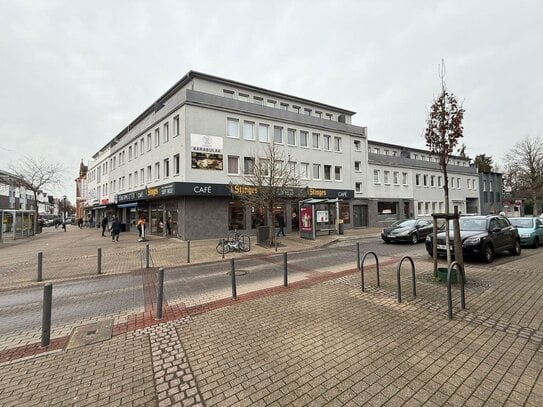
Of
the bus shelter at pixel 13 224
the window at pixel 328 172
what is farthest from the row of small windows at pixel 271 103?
the bus shelter at pixel 13 224

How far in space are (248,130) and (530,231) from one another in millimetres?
18793

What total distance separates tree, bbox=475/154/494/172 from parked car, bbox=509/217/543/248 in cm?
5775

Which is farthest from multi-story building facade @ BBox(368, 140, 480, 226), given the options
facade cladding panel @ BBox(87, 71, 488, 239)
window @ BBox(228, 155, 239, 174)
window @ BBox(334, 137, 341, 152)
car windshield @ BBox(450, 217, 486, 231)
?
car windshield @ BBox(450, 217, 486, 231)

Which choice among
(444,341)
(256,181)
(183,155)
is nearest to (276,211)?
(256,181)

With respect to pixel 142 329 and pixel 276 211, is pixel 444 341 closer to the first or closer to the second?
pixel 142 329

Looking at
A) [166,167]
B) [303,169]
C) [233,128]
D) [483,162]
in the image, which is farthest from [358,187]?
[483,162]

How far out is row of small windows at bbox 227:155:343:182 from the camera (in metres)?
21.7

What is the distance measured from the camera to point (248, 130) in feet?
74.9

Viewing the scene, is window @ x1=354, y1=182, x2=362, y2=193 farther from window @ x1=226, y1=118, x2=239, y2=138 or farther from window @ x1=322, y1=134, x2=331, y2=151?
window @ x1=226, y1=118, x2=239, y2=138

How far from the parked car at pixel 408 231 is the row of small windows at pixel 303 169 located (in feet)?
25.5

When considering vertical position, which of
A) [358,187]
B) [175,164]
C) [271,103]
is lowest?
[358,187]

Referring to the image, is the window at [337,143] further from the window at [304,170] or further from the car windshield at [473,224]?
the car windshield at [473,224]

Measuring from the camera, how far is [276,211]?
2294 cm

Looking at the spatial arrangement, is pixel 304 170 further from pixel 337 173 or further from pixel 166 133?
pixel 166 133
